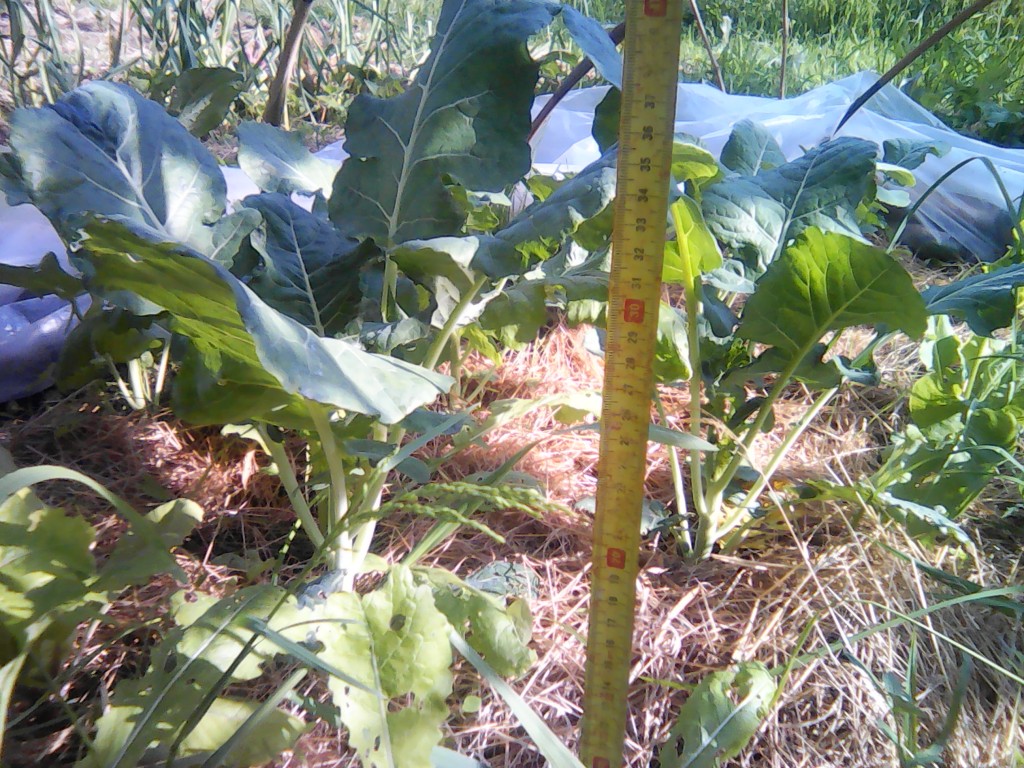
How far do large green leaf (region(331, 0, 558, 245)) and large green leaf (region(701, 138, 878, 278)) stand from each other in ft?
0.98

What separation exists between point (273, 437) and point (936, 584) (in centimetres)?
95

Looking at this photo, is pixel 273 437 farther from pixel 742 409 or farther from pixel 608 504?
pixel 742 409

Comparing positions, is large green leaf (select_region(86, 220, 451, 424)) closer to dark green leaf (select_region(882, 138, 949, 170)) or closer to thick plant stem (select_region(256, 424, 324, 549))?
thick plant stem (select_region(256, 424, 324, 549))

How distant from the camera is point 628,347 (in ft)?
2.21

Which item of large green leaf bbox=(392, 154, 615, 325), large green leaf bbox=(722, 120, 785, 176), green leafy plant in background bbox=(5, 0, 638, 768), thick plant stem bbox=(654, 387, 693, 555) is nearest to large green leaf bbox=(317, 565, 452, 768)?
green leafy plant in background bbox=(5, 0, 638, 768)

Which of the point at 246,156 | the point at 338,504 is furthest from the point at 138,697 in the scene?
the point at 246,156

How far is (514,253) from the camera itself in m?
0.78

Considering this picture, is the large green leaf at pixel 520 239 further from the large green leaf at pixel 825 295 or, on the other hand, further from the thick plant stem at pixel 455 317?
the large green leaf at pixel 825 295

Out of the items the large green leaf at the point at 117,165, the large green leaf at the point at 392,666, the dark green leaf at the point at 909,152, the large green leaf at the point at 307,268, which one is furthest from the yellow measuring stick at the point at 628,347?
the dark green leaf at the point at 909,152

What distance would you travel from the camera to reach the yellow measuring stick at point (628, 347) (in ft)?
2.10

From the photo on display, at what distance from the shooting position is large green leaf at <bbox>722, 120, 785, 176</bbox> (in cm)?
118

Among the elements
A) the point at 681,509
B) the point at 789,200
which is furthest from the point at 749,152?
the point at 681,509

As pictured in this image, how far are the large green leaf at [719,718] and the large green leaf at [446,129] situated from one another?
2.14 feet

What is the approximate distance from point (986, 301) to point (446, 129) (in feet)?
2.40
